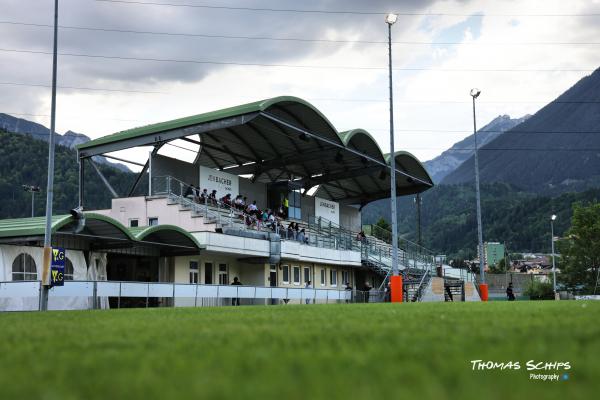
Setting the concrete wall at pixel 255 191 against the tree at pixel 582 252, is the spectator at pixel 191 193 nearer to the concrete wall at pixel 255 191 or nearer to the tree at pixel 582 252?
the concrete wall at pixel 255 191

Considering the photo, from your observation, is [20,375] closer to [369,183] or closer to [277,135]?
[277,135]

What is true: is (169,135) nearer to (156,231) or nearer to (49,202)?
(156,231)

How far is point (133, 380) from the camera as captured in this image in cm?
354

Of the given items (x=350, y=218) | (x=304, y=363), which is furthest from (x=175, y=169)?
(x=304, y=363)

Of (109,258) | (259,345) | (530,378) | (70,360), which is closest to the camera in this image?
(530,378)

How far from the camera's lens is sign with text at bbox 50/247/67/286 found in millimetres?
22797

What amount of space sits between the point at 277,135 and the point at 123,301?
22852 millimetres

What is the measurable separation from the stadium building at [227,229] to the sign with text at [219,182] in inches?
2.8

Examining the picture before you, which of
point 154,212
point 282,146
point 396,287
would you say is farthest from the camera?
point 282,146

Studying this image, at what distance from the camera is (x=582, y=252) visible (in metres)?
79.4

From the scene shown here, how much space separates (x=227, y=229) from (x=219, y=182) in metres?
7.96

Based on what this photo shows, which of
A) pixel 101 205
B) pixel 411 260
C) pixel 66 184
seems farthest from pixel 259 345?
pixel 66 184

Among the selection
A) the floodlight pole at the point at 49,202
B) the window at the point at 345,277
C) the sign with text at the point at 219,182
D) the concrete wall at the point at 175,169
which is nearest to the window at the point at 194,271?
the concrete wall at the point at 175,169

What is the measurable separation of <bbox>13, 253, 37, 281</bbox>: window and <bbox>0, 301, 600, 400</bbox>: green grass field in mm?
23226
